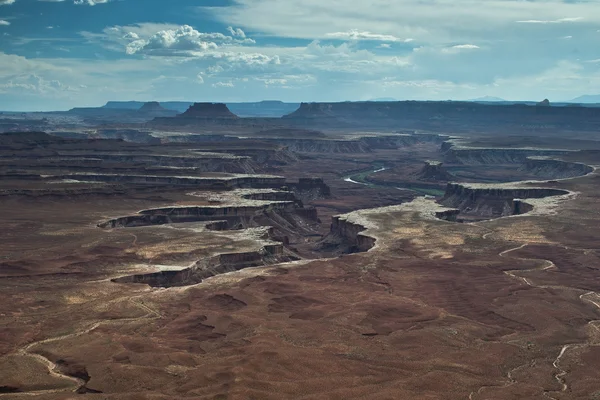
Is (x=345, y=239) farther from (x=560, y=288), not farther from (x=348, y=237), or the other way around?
(x=560, y=288)

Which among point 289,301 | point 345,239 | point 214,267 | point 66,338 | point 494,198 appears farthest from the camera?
point 494,198

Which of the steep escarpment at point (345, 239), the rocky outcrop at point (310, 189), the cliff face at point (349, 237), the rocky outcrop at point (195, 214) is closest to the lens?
the cliff face at point (349, 237)

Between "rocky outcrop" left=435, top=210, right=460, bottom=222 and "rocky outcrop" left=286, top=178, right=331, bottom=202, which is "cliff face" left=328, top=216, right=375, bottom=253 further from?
"rocky outcrop" left=286, top=178, right=331, bottom=202

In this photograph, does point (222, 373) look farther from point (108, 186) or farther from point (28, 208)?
point (108, 186)

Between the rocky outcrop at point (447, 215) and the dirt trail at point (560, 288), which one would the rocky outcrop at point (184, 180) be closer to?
the rocky outcrop at point (447, 215)

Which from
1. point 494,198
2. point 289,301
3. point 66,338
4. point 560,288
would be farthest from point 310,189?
point 66,338

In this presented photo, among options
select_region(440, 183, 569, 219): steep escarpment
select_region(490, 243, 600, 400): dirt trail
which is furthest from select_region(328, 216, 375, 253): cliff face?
select_region(440, 183, 569, 219): steep escarpment

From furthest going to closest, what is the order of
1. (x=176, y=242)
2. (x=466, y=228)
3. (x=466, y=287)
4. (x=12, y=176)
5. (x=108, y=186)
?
(x=12, y=176) → (x=108, y=186) → (x=466, y=228) → (x=176, y=242) → (x=466, y=287)

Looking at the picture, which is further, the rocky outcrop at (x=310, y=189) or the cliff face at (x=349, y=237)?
the rocky outcrop at (x=310, y=189)

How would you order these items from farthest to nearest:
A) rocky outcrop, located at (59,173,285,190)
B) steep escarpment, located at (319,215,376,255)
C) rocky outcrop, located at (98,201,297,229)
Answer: rocky outcrop, located at (59,173,285,190) < rocky outcrop, located at (98,201,297,229) < steep escarpment, located at (319,215,376,255)

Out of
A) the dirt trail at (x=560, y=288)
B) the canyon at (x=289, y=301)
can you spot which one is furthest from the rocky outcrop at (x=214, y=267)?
the dirt trail at (x=560, y=288)

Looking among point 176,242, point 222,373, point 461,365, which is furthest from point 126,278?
point 461,365
